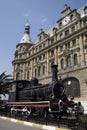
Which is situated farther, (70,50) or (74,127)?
(70,50)

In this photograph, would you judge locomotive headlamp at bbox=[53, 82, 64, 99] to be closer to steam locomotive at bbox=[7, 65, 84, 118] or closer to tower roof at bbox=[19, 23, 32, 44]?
steam locomotive at bbox=[7, 65, 84, 118]

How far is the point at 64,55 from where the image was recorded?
40.1 metres

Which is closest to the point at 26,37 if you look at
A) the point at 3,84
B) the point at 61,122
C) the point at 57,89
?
the point at 3,84

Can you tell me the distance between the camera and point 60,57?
136 ft

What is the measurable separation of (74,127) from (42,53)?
37.8 meters

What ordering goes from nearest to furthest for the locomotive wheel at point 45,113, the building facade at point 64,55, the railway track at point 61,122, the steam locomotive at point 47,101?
the railway track at point 61,122
the steam locomotive at point 47,101
the locomotive wheel at point 45,113
the building facade at point 64,55

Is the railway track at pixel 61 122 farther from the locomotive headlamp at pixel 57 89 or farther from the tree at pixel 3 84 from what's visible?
the tree at pixel 3 84

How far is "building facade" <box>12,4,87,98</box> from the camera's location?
33.6 metres

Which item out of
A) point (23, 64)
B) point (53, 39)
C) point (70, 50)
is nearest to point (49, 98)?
point (70, 50)

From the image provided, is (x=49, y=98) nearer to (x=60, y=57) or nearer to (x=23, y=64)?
(x=60, y=57)

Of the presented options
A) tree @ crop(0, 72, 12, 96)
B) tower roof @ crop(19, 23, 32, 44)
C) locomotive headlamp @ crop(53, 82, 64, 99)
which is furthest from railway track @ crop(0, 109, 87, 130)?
tower roof @ crop(19, 23, 32, 44)

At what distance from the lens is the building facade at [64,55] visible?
33.6 meters

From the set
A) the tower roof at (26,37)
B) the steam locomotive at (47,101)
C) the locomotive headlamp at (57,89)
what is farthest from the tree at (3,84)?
the tower roof at (26,37)

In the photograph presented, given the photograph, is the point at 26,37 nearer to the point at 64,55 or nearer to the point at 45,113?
the point at 64,55
